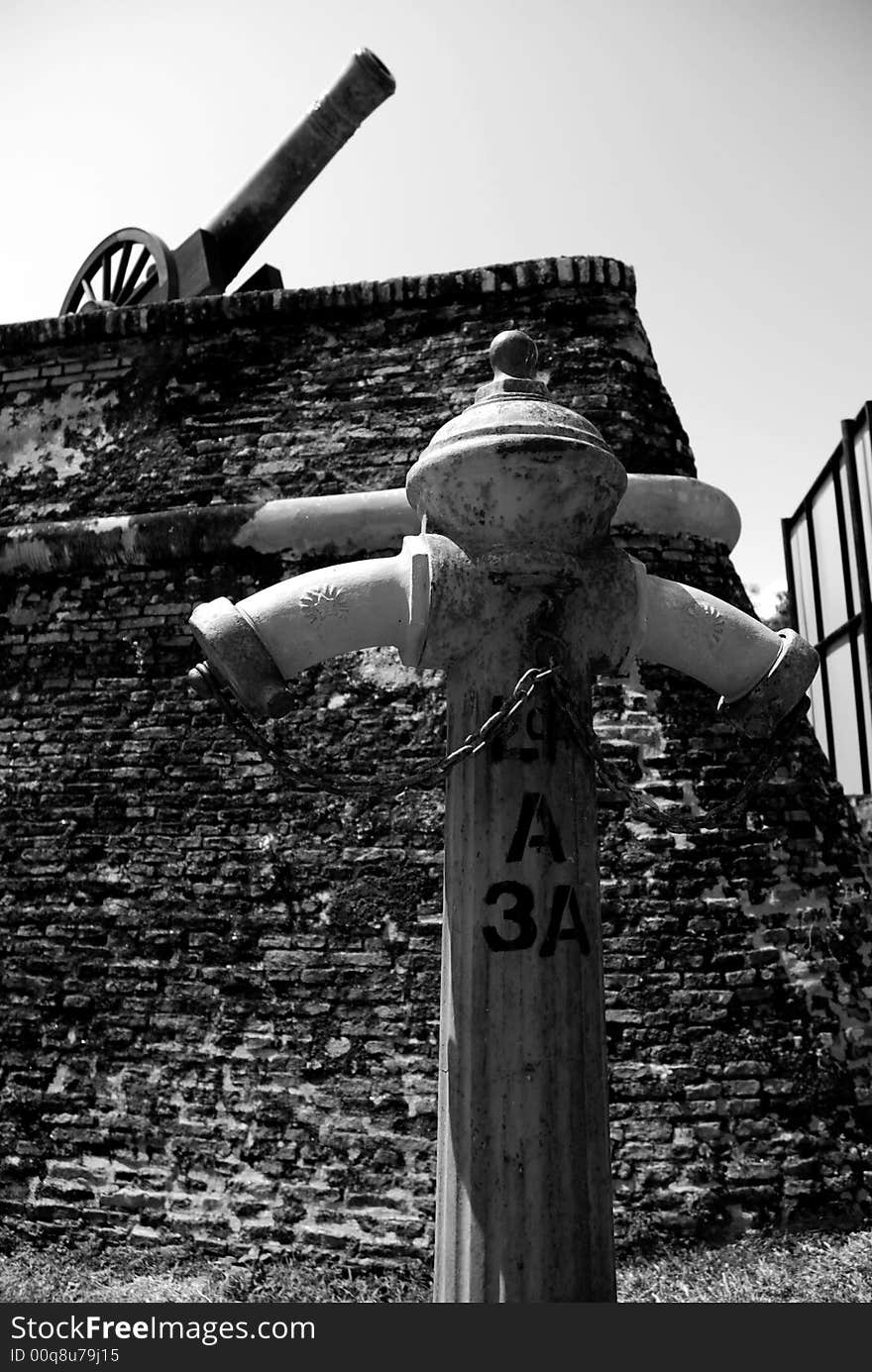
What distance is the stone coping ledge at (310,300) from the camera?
5.20 m

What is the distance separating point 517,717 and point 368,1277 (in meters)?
2.83

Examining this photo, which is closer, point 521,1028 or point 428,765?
point 521,1028

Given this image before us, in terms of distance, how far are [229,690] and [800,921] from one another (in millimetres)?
2993

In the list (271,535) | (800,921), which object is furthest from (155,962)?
(800,921)

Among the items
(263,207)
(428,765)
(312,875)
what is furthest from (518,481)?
(263,207)

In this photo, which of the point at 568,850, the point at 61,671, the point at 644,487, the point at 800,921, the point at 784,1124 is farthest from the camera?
the point at 61,671

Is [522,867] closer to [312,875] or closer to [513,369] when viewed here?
[513,369]

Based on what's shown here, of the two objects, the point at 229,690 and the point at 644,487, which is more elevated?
the point at 644,487

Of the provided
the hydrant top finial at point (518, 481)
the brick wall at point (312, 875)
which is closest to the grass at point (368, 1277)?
the brick wall at point (312, 875)

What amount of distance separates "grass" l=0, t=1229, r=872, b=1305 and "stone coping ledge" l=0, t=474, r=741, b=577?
2.89 metres

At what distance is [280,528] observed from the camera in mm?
5117

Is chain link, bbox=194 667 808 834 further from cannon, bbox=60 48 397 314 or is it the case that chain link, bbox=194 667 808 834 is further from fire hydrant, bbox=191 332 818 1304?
cannon, bbox=60 48 397 314

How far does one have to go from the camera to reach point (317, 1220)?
170 inches

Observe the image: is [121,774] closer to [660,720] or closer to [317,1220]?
[317,1220]
